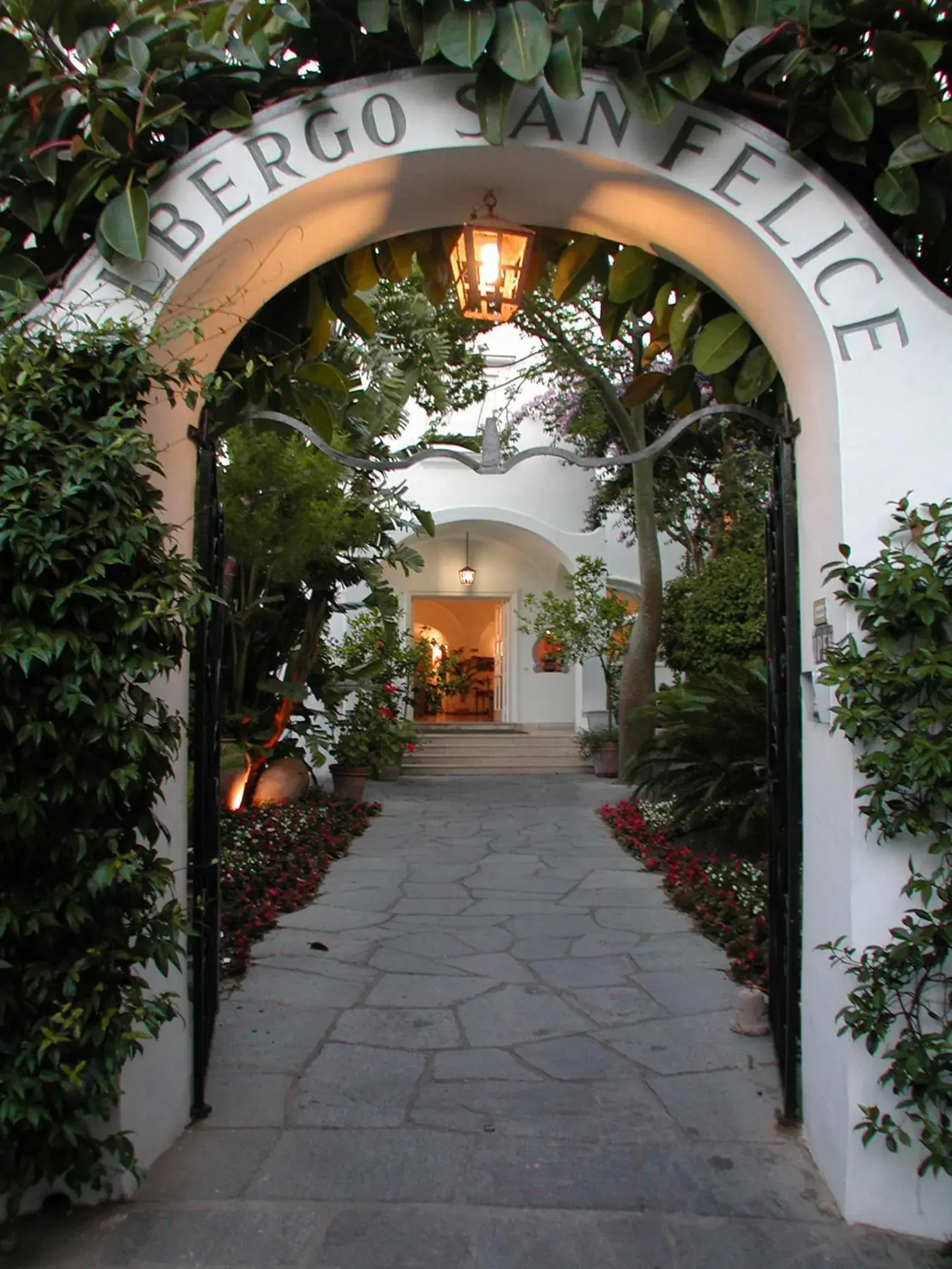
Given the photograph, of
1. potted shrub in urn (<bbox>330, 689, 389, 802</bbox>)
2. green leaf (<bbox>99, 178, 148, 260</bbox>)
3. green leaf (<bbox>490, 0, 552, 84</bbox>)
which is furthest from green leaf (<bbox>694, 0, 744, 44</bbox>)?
potted shrub in urn (<bbox>330, 689, 389, 802</bbox>)

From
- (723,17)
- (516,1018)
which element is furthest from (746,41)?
(516,1018)

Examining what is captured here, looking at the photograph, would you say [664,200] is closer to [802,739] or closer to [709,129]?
[709,129]

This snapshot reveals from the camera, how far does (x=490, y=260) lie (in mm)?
3971

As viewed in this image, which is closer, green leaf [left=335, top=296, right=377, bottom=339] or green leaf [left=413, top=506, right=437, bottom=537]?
green leaf [left=335, top=296, right=377, bottom=339]

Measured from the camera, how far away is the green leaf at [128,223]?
3225mm

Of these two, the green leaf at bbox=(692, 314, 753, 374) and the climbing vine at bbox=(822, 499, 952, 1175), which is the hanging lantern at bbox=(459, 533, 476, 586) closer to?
the green leaf at bbox=(692, 314, 753, 374)

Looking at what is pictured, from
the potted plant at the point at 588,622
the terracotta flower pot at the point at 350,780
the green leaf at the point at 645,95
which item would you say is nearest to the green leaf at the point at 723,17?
the green leaf at the point at 645,95

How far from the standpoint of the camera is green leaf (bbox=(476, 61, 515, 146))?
3287mm

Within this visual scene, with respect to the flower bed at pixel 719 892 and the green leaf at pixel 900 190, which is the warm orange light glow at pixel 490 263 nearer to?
the green leaf at pixel 900 190

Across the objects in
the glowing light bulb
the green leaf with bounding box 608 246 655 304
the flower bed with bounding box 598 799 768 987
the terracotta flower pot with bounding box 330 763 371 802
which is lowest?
the flower bed with bounding box 598 799 768 987

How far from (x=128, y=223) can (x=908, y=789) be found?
3.00 m

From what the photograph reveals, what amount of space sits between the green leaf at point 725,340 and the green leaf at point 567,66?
115 cm

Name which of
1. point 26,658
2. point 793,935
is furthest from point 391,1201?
point 26,658

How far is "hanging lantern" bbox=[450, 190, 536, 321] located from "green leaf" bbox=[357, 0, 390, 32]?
0.77 m
